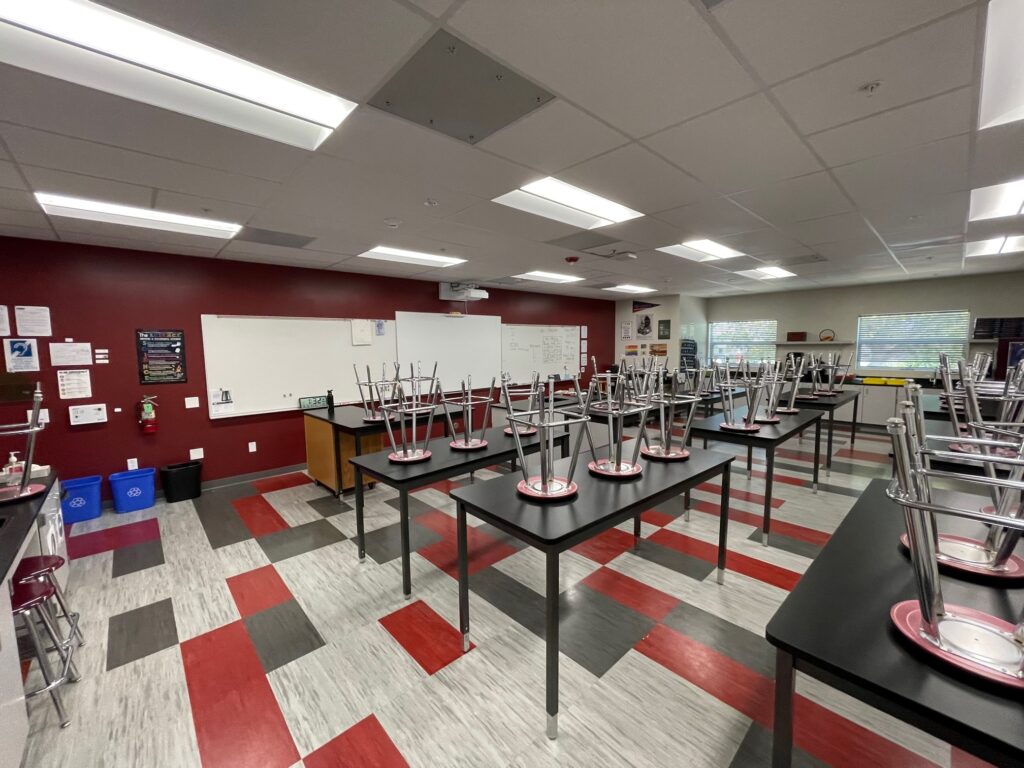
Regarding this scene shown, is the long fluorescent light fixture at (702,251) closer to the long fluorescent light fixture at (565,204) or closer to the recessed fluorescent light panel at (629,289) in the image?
the long fluorescent light fixture at (565,204)

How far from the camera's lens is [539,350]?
7.53m

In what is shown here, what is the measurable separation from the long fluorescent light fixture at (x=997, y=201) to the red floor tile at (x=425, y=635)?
166 inches

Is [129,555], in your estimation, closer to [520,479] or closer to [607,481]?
[520,479]

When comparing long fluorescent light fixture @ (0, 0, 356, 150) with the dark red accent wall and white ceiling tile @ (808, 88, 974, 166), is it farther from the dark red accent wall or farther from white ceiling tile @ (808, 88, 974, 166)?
the dark red accent wall

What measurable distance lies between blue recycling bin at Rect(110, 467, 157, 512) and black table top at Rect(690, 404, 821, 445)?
4758 millimetres

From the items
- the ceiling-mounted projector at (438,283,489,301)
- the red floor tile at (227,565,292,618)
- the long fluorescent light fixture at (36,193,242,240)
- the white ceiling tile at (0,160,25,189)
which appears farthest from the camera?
the ceiling-mounted projector at (438,283,489,301)

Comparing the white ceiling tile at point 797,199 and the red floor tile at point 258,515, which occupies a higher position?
the white ceiling tile at point 797,199

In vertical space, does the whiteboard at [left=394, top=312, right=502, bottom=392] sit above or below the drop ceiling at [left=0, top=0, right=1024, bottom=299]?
below

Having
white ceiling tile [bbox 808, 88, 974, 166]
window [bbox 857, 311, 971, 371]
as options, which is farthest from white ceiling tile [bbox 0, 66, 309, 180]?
window [bbox 857, 311, 971, 371]

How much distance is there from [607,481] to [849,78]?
1875 mm

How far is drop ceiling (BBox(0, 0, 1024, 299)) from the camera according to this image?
1.28 m

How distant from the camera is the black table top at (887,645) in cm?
69

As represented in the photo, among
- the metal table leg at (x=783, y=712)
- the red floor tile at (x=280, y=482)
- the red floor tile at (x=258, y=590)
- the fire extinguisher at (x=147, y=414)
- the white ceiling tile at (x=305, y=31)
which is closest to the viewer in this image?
the metal table leg at (x=783, y=712)

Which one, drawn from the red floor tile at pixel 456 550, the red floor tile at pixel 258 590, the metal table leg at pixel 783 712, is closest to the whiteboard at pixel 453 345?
the red floor tile at pixel 456 550
